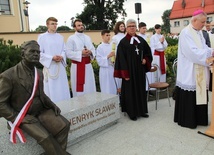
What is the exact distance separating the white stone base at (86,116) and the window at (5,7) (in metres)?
21.0

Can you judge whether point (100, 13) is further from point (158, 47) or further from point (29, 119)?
point (29, 119)

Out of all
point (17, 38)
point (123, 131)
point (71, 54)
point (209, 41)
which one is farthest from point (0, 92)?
point (17, 38)

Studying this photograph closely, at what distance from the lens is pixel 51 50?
5090 mm

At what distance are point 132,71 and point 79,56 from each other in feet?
4.15

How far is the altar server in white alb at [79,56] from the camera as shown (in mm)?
5285

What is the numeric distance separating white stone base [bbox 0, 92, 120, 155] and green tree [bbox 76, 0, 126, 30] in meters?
27.2

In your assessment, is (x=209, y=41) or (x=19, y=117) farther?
(x=209, y=41)

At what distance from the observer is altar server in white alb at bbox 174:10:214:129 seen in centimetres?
400

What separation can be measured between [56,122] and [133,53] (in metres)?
2.39

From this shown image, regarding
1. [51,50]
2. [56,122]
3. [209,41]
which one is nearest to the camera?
[56,122]

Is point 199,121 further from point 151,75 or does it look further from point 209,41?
point 151,75

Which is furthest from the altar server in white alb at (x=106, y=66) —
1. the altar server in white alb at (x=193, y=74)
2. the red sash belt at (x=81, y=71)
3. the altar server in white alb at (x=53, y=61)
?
the altar server in white alb at (x=193, y=74)

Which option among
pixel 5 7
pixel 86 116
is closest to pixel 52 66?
pixel 86 116

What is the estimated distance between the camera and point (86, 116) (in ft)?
12.8
